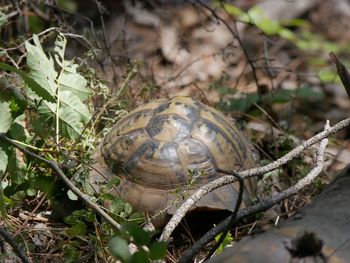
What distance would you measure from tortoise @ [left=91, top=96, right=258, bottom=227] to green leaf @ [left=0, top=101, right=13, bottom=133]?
613mm

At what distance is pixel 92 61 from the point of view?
13.4 ft

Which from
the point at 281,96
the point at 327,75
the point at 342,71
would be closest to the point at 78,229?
the point at 342,71

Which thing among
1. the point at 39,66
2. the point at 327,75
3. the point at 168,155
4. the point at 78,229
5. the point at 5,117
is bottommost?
the point at 78,229

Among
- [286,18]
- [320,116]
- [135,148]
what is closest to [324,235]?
[135,148]

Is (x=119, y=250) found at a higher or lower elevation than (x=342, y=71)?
lower

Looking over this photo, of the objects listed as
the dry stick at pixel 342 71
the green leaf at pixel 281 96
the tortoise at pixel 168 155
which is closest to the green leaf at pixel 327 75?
the green leaf at pixel 281 96

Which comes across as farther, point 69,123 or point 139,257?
point 69,123

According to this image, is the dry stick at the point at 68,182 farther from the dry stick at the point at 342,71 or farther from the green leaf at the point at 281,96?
the green leaf at the point at 281,96

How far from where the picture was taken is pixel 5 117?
2.24 m

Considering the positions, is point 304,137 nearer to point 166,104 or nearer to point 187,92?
point 187,92

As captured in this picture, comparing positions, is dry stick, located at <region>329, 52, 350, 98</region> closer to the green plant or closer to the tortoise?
the tortoise

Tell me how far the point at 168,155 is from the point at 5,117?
0.87m

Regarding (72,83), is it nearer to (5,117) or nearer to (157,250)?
(5,117)

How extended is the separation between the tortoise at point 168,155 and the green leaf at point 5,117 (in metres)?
0.61
